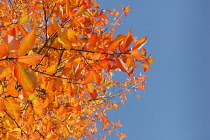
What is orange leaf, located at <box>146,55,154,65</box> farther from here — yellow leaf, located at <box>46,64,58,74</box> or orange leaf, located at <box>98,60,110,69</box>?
yellow leaf, located at <box>46,64,58,74</box>

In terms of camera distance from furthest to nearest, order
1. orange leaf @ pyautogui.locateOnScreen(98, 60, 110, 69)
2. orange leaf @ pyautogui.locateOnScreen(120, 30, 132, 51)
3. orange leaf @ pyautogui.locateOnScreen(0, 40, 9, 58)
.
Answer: orange leaf @ pyautogui.locateOnScreen(98, 60, 110, 69) → orange leaf @ pyautogui.locateOnScreen(120, 30, 132, 51) → orange leaf @ pyautogui.locateOnScreen(0, 40, 9, 58)

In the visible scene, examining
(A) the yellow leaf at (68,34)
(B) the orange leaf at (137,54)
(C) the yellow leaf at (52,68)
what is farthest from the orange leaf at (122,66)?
(C) the yellow leaf at (52,68)

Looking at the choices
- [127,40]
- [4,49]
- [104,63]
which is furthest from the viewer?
[104,63]

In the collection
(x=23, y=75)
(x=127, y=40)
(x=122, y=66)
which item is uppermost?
(x=127, y=40)

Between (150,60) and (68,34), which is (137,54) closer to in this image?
(150,60)

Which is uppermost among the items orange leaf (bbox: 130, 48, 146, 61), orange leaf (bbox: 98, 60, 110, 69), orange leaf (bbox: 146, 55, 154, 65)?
orange leaf (bbox: 146, 55, 154, 65)

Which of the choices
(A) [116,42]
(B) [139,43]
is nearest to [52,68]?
(A) [116,42]

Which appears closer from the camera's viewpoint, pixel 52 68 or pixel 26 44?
pixel 26 44

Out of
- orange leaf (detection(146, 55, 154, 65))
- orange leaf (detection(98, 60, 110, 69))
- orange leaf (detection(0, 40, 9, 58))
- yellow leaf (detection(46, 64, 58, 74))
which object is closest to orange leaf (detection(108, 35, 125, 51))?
orange leaf (detection(98, 60, 110, 69))

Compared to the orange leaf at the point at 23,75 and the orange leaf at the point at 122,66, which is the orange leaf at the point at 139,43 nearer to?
the orange leaf at the point at 122,66

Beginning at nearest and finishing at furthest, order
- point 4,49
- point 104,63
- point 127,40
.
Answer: point 4,49 < point 127,40 < point 104,63

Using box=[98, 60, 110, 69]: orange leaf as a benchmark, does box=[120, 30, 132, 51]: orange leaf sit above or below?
below

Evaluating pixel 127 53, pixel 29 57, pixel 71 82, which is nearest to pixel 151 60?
pixel 127 53

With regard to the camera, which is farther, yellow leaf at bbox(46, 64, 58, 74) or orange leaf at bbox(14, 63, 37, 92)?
yellow leaf at bbox(46, 64, 58, 74)
